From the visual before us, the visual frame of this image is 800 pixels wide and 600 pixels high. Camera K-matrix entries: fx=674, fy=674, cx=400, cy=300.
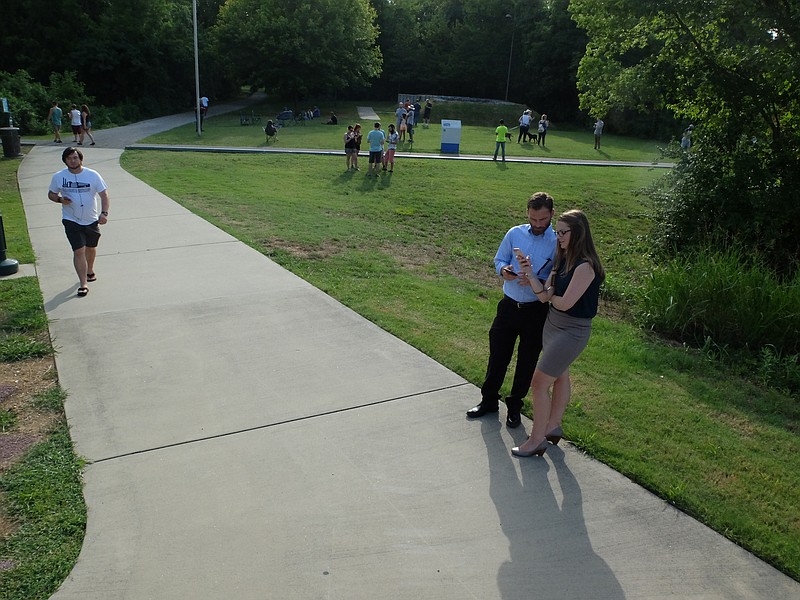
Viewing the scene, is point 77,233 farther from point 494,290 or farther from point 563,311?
point 563,311

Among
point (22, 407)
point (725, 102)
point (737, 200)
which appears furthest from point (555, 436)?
point (725, 102)

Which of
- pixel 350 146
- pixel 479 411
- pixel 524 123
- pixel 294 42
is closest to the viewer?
pixel 479 411

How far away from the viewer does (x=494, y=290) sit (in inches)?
356

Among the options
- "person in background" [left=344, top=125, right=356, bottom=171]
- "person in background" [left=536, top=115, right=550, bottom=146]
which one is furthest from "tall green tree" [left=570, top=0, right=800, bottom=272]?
"person in background" [left=536, top=115, right=550, bottom=146]

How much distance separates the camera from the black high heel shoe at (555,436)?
4.59 meters

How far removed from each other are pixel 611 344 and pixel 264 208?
7.75 metres

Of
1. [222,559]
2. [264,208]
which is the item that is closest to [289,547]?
[222,559]

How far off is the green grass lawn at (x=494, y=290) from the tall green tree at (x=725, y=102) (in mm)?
1573

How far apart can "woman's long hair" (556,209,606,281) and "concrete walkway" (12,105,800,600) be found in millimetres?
1329

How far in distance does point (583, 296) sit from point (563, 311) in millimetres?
157

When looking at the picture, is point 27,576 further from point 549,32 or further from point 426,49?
point 426,49

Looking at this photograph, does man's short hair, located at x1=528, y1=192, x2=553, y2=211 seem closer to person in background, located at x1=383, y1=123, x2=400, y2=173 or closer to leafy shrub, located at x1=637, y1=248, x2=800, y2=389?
leafy shrub, located at x1=637, y1=248, x2=800, y2=389

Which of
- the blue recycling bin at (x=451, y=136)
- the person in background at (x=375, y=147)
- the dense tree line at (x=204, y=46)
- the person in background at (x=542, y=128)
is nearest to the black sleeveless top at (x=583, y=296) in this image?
the person in background at (x=375, y=147)

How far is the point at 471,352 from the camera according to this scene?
6.20 m
